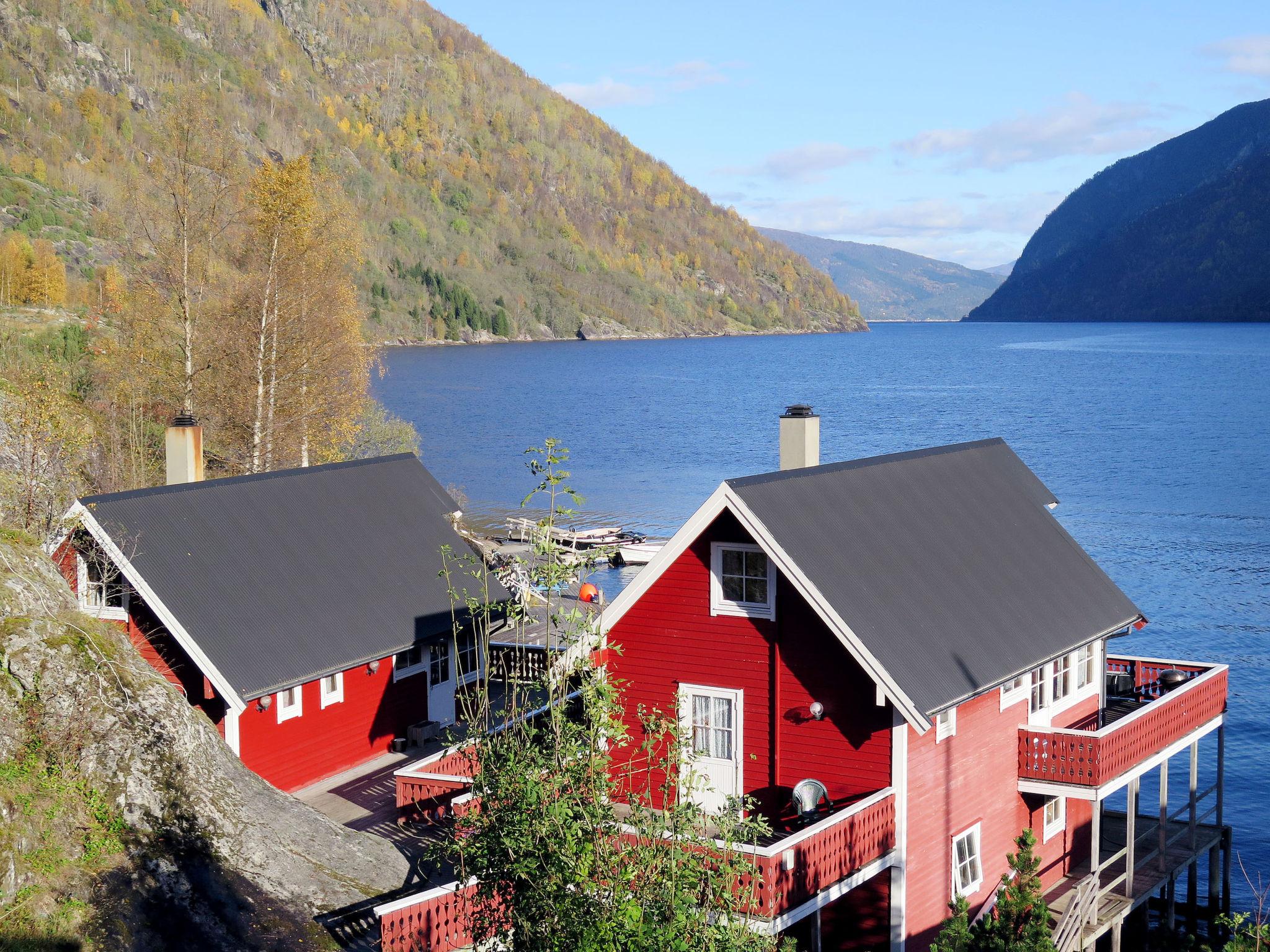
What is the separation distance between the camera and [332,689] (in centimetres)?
2312

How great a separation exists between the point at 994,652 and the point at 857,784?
3105 millimetres

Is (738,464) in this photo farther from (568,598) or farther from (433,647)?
(433,647)

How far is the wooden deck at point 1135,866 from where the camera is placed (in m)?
20.9

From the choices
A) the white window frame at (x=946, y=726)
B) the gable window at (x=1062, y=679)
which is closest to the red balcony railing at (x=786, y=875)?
the white window frame at (x=946, y=726)

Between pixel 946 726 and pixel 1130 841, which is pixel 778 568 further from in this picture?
pixel 1130 841

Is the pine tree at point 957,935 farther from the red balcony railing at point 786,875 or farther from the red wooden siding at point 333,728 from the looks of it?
the red wooden siding at point 333,728

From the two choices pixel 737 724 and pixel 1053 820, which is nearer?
pixel 737 724

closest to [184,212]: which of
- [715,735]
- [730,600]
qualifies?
[730,600]

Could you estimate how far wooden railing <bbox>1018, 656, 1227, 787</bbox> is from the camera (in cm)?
1955

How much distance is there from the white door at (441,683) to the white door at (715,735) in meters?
7.68

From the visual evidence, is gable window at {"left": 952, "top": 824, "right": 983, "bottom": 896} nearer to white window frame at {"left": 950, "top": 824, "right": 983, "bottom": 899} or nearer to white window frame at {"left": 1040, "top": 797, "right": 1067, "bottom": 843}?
white window frame at {"left": 950, "top": 824, "right": 983, "bottom": 899}

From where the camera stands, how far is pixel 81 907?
47.7 ft

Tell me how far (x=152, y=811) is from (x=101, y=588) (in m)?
6.71

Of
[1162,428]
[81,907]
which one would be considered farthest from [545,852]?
[1162,428]
